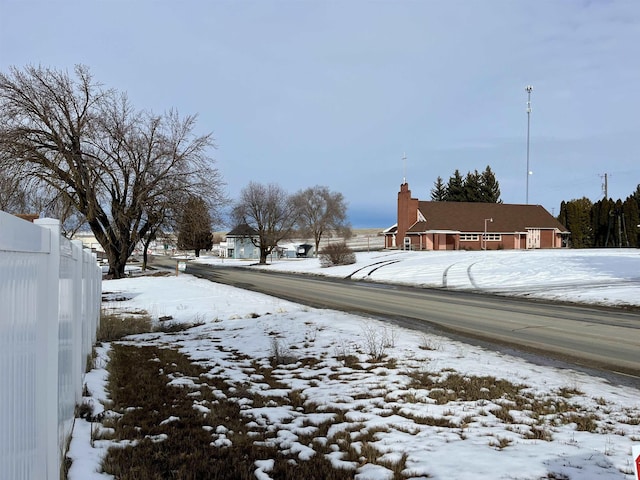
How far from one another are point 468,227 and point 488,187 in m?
30.1

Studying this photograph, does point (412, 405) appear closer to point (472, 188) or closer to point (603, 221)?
point (603, 221)

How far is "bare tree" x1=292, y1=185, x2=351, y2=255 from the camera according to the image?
7581 cm

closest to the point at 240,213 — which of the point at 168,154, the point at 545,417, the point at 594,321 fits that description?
the point at 168,154

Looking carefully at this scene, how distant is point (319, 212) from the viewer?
255ft

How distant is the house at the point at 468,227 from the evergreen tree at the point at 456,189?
2571 cm

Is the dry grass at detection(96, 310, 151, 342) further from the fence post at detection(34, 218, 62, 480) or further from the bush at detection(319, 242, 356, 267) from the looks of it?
the bush at detection(319, 242, 356, 267)

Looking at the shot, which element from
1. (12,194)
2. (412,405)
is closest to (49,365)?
(412,405)

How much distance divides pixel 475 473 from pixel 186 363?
5365 millimetres

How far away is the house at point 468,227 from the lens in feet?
184

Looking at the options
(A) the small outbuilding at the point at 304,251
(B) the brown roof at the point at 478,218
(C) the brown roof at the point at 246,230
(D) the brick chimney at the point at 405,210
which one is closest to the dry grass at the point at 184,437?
(B) the brown roof at the point at 478,218

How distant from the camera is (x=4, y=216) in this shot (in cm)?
183

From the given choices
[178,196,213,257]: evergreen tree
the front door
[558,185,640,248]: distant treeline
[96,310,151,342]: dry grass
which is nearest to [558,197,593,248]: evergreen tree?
[558,185,640,248]: distant treeline

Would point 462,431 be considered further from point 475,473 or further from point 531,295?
point 531,295

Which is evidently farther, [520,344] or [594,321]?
[594,321]
